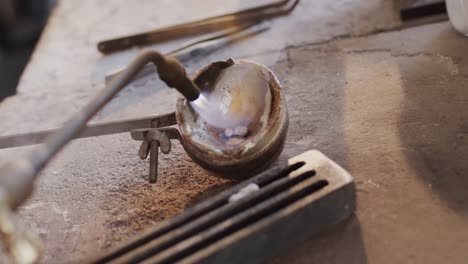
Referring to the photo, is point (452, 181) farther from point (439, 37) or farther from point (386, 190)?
point (439, 37)

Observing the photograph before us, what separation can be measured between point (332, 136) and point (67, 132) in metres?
0.53

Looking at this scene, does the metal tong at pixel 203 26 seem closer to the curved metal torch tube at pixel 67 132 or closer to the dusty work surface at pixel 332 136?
the dusty work surface at pixel 332 136

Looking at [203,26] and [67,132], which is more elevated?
[67,132]

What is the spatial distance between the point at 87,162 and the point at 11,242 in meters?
0.53

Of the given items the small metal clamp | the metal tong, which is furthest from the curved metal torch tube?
the metal tong

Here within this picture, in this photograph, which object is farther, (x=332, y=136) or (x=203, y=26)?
(x=203, y=26)

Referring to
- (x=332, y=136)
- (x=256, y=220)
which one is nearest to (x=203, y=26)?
(x=332, y=136)

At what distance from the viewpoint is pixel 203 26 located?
160 cm

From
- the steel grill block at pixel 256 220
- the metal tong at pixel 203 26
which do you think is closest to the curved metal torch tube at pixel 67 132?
the steel grill block at pixel 256 220

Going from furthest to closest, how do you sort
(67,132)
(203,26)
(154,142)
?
(203,26), (154,142), (67,132)

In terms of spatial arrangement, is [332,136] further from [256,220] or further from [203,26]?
[203,26]

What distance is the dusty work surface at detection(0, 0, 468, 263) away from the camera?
0.87 meters

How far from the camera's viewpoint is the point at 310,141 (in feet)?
3.55

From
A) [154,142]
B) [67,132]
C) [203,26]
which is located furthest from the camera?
[203,26]
